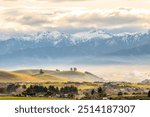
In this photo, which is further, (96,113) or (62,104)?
(62,104)

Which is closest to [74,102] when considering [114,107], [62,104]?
[62,104]

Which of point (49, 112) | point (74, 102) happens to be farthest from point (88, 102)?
point (49, 112)

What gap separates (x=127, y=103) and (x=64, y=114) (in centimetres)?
999

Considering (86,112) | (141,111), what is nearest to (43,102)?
(86,112)

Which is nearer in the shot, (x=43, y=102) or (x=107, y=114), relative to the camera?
(x=107, y=114)

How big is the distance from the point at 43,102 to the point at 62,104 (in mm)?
2811

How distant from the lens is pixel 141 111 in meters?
68.4

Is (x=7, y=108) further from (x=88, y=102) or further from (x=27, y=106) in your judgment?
(x=88, y=102)

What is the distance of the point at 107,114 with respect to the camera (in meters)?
66.4

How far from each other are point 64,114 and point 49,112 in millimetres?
1965

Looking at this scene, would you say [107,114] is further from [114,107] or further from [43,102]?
[43,102]

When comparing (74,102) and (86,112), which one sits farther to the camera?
(74,102)

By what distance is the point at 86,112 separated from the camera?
66.6 m

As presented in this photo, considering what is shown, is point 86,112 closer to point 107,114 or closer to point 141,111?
point 107,114
